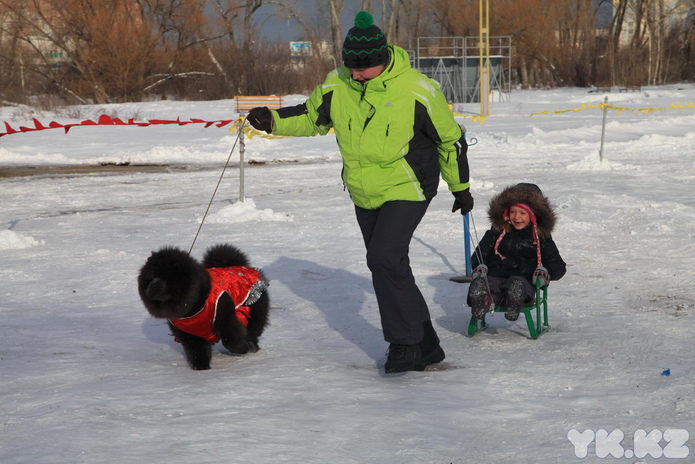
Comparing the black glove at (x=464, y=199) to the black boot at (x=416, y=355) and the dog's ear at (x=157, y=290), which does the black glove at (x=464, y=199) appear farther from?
the dog's ear at (x=157, y=290)

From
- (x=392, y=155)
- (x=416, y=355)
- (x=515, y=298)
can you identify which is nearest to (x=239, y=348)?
(x=416, y=355)

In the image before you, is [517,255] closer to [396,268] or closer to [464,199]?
[464,199]

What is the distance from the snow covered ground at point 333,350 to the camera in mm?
2930

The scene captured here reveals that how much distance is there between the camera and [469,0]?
160ft

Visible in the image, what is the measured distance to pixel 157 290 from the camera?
378cm

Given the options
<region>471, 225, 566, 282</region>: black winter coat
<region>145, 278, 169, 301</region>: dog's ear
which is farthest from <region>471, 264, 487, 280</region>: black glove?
<region>145, 278, 169, 301</region>: dog's ear

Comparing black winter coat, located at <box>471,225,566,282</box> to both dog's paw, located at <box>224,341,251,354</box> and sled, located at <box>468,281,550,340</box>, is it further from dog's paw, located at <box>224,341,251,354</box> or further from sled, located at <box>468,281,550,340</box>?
dog's paw, located at <box>224,341,251,354</box>

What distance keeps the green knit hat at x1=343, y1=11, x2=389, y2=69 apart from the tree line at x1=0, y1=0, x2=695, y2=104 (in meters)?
33.1

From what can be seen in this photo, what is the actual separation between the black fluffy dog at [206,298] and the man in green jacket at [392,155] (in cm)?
79

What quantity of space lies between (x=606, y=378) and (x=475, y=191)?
7252mm

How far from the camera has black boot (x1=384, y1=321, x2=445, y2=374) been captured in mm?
3916

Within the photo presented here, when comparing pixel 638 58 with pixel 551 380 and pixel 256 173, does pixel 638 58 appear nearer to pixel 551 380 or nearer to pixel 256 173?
pixel 256 173

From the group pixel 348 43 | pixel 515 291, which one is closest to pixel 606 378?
pixel 515 291

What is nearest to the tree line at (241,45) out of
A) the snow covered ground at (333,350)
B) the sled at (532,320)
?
the snow covered ground at (333,350)
